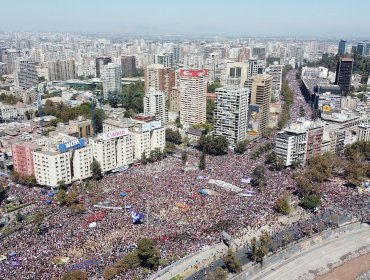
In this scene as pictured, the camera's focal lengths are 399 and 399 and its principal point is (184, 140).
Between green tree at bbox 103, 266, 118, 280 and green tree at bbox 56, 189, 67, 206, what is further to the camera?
green tree at bbox 56, 189, 67, 206

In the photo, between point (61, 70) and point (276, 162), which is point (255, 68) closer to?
point (276, 162)

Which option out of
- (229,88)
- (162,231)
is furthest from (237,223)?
(229,88)

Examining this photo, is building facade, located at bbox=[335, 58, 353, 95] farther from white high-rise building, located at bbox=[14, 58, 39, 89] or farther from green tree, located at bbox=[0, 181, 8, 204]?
green tree, located at bbox=[0, 181, 8, 204]

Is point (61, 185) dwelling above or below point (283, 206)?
below

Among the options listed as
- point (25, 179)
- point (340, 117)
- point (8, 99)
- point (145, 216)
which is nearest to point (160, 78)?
point (8, 99)

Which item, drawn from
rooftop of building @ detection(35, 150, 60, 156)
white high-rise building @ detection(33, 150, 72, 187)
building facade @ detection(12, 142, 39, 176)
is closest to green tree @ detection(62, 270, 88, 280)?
white high-rise building @ detection(33, 150, 72, 187)

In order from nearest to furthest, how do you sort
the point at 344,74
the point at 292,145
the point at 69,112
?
the point at 292,145 → the point at 69,112 → the point at 344,74

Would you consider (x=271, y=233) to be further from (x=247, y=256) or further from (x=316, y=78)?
(x=316, y=78)
